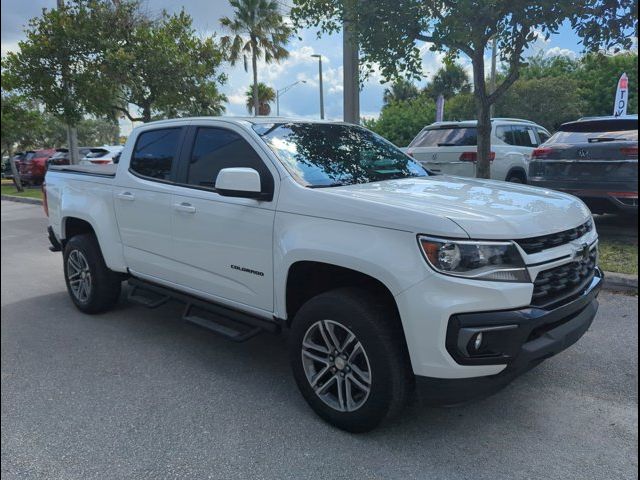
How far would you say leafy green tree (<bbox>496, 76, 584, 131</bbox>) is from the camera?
668 cm

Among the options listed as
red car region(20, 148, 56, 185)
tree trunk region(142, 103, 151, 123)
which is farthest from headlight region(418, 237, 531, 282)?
red car region(20, 148, 56, 185)

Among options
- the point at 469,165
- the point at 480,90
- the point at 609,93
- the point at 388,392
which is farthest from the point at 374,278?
the point at 469,165

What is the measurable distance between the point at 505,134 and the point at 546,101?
1.84 meters

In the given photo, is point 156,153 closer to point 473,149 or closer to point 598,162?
point 598,162

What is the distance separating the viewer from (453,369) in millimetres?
2498

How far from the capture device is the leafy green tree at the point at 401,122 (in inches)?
435

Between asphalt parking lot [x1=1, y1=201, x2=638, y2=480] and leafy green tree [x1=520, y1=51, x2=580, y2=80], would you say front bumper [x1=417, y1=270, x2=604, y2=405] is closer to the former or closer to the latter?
asphalt parking lot [x1=1, y1=201, x2=638, y2=480]

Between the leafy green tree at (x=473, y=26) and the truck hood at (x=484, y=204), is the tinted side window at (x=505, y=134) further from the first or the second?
the truck hood at (x=484, y=204)

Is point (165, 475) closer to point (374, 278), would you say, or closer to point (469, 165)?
point (374, 278)

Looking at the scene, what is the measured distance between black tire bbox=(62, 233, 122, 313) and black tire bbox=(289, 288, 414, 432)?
2842 mm

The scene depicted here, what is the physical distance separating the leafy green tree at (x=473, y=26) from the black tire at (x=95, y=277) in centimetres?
376

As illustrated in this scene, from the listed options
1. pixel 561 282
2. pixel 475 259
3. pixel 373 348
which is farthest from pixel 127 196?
pixel 561 282

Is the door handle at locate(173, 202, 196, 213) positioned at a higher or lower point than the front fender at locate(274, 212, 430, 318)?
higher

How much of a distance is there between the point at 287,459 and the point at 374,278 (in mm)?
1078
